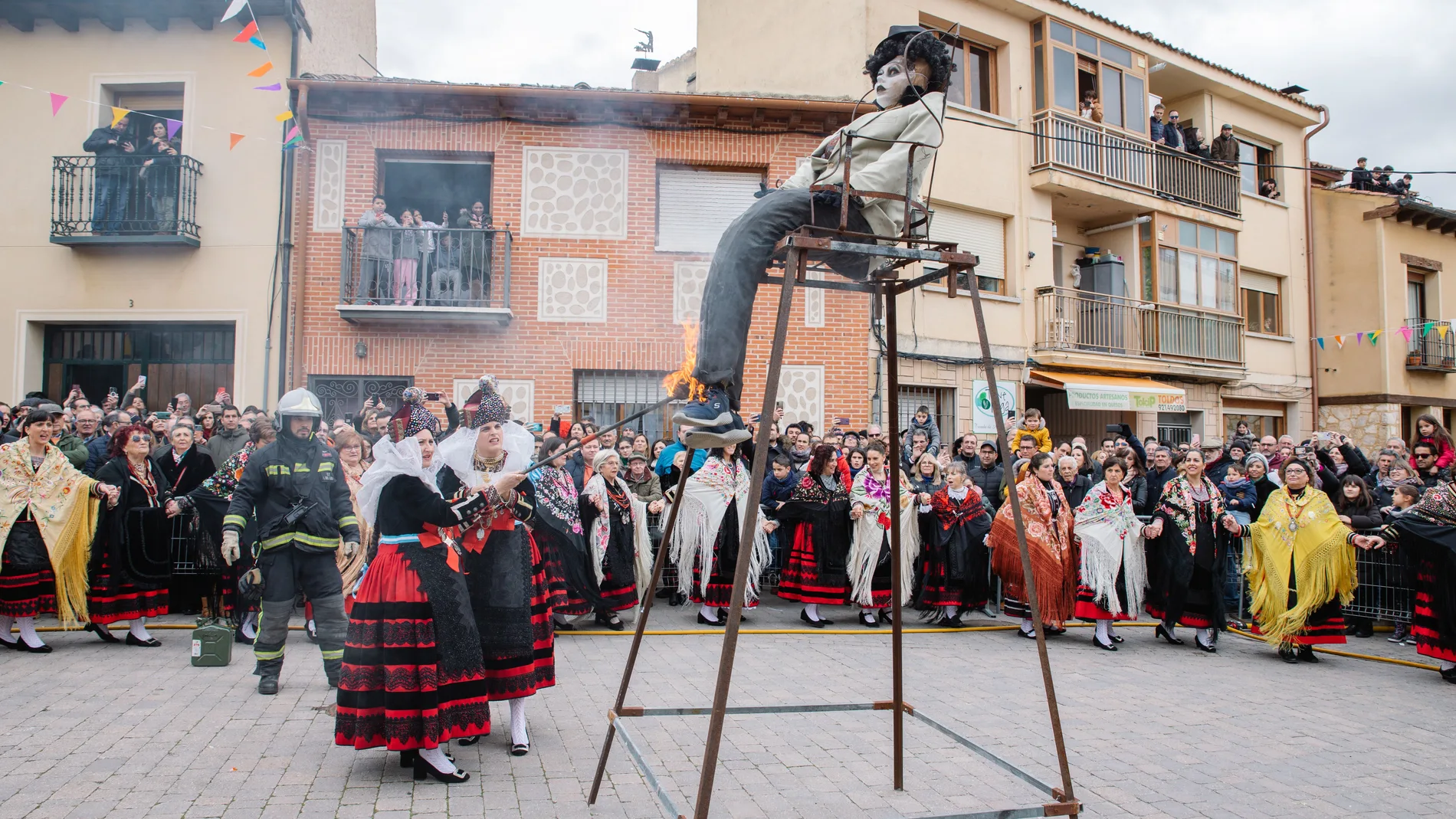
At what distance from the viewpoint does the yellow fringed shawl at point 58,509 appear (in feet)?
22.0

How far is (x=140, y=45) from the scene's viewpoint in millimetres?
12320

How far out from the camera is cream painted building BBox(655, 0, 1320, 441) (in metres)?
14.5

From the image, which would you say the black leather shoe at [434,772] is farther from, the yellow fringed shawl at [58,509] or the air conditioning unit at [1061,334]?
the air conditioning unit at [1061,334]

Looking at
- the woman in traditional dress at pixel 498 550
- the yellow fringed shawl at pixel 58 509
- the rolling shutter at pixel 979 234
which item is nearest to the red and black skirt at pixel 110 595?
the yellow fringed shawl at pixel 58 509

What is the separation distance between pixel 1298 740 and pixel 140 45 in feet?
48.3

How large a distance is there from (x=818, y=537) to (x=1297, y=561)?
3.90 m

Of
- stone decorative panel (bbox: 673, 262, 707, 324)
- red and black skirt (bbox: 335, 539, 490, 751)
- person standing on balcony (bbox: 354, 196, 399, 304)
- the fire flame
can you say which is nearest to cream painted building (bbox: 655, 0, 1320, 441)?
stone decorative panel (bbox: 673, 262, 707, 324)

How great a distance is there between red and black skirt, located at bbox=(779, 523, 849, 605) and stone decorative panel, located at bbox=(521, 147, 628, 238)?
563 centimetres

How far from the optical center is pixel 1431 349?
21.0 meters

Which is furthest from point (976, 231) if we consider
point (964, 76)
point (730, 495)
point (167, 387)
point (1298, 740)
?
point (167, 387)

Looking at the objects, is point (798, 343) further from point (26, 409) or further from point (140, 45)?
point (140, 45)

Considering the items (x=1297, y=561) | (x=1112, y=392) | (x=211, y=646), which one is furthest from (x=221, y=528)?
(x=1112, y=392)

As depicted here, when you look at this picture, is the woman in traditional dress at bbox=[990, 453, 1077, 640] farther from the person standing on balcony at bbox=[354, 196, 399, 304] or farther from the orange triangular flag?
the orange triangular flag

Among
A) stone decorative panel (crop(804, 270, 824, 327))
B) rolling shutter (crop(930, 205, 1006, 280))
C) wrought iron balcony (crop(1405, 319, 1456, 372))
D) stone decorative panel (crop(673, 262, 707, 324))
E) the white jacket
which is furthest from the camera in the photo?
wrought iron balcony (crop(1405, 319, 1456, 372))
